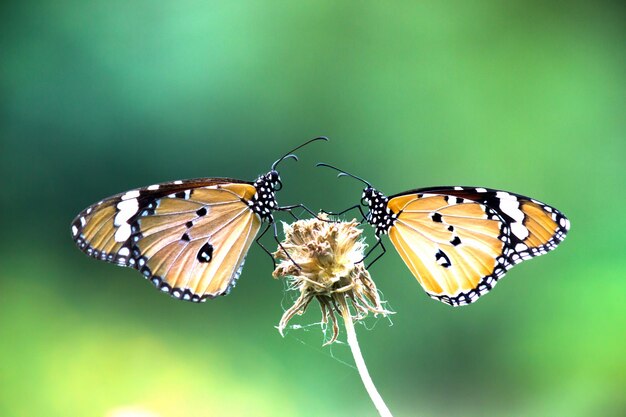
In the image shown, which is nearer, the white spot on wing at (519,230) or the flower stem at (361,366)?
the flower stem at (361,366)

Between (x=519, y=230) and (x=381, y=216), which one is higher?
(x=381, y=216)

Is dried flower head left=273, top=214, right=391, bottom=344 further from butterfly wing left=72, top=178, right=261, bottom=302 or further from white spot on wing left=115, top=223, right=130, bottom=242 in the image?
white spot on wing left=115, top=223, right=130, bottom=242

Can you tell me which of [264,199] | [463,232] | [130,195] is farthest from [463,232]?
[130,195]

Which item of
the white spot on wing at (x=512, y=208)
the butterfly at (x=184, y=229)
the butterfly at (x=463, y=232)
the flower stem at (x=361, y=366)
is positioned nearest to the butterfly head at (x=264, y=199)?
the butterfly at (x=184, y=229)

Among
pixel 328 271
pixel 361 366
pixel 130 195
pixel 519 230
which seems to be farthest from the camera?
pixel 130 195

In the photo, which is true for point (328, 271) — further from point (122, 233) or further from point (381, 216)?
point (122, 233)

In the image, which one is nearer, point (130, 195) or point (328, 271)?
point (328, 271)

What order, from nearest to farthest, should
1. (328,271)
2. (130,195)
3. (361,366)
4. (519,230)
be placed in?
(361,366)
(328,271)
(519,230)
(130,195)

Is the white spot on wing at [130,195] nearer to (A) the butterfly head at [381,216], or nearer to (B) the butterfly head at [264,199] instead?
(B) the butterfly head at [264,199]

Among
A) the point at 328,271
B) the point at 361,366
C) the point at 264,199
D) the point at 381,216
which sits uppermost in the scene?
the point at 264,199
